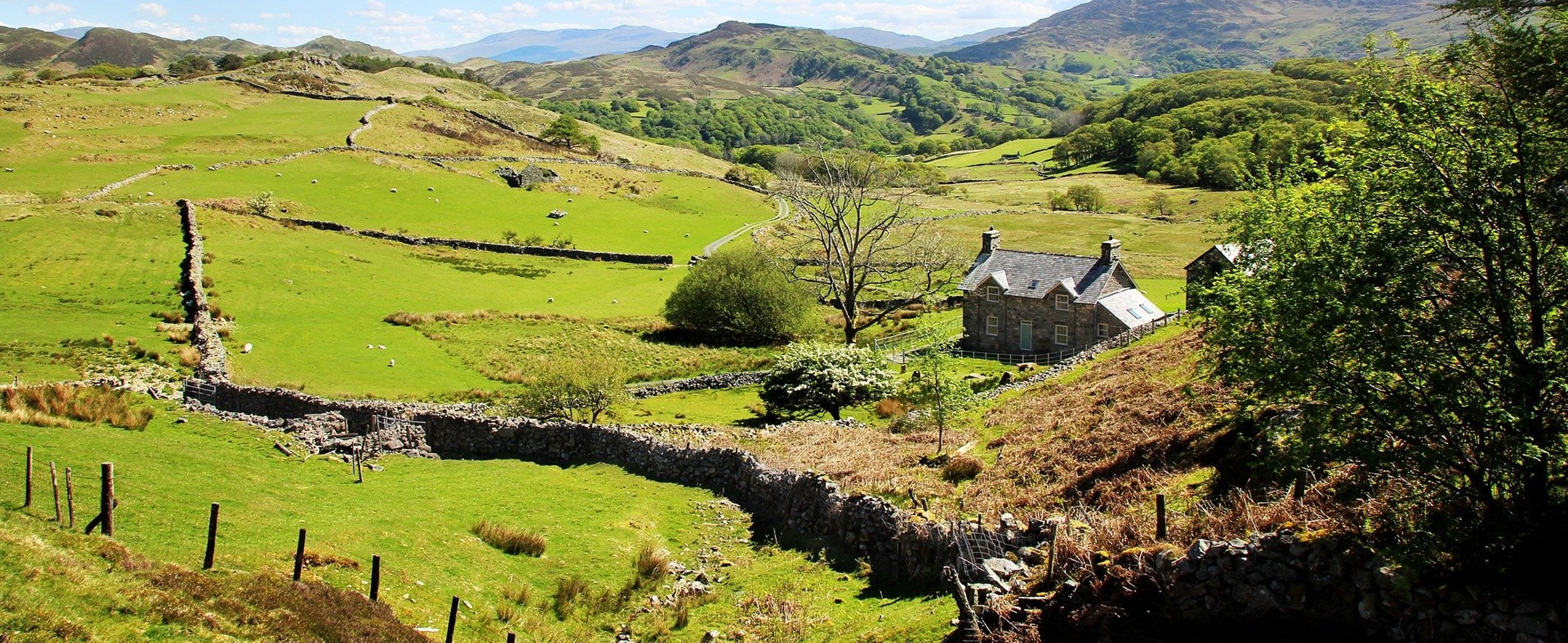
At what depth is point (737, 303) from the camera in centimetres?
5775

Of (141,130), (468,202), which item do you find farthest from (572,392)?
(141,130)

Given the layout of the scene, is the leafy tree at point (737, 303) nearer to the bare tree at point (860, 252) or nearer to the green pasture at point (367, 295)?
the bare tree at point (860, 252)

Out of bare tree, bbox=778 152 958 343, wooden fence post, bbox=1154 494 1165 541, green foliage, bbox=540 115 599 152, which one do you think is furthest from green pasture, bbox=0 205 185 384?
green foliage, bbox=540 115 599 152

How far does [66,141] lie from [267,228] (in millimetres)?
40705

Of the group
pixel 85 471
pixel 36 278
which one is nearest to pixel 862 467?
pixel 85 471

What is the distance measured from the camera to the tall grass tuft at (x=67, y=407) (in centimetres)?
2228

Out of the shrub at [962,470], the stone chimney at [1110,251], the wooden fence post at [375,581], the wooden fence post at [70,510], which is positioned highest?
the stone chimney at [1110,251]

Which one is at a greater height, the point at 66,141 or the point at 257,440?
the point at 66,141

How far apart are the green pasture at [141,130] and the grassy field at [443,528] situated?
65.4 meters

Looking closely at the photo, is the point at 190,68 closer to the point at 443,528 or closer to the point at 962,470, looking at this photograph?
the point at 443,528

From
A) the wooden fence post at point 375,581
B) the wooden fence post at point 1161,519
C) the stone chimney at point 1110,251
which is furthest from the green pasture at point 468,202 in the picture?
the wooden fence post at point 1161,519

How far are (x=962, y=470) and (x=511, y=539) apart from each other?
1050cm

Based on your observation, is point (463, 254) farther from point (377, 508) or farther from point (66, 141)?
point (377, 508)

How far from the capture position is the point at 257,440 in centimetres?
2605
